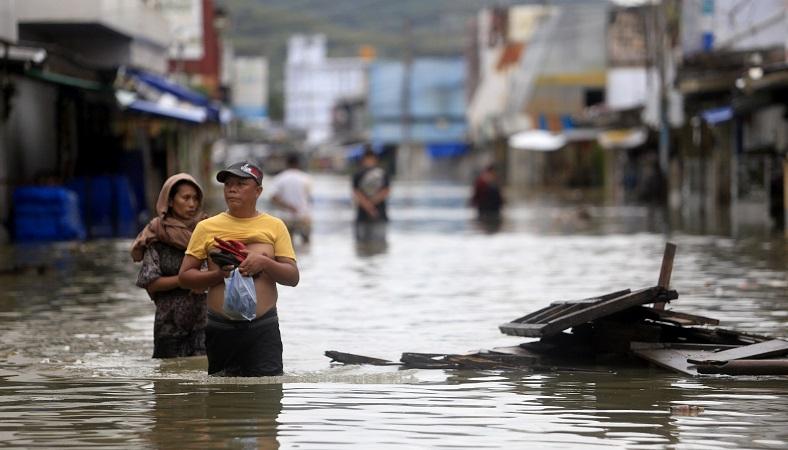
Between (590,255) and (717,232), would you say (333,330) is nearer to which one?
(590,255)

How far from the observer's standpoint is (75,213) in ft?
99.8

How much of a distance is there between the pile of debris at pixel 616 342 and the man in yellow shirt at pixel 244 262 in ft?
6.01

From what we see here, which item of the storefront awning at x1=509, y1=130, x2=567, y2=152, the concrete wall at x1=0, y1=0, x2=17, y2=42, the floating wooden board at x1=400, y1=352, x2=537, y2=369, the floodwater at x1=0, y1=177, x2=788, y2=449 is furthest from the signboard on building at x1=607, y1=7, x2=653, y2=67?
the floating wooden board at x1=400, y1=352, x2=537, y2=369

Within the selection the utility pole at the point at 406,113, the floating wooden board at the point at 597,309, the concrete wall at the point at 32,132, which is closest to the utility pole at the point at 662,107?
the concrete wall at the point at 32,132

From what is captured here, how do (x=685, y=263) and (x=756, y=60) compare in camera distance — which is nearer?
(x=685, y=263)

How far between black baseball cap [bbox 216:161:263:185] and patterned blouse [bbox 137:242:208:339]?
5.34 ft

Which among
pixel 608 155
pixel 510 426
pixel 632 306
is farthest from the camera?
pixel 608 155

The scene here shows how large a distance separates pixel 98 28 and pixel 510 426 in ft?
88.0

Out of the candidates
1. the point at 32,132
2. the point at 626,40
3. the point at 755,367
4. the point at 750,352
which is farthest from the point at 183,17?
the point at 755,367

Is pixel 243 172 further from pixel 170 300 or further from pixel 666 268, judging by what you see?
pixel 666 268

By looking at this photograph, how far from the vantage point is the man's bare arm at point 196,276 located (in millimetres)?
10047

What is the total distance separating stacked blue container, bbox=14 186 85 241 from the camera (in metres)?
29.6

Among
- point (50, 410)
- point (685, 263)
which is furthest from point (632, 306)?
point (685, 263)

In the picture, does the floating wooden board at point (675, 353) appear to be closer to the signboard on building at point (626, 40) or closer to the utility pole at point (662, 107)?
the utility pole at point (662, 107)
